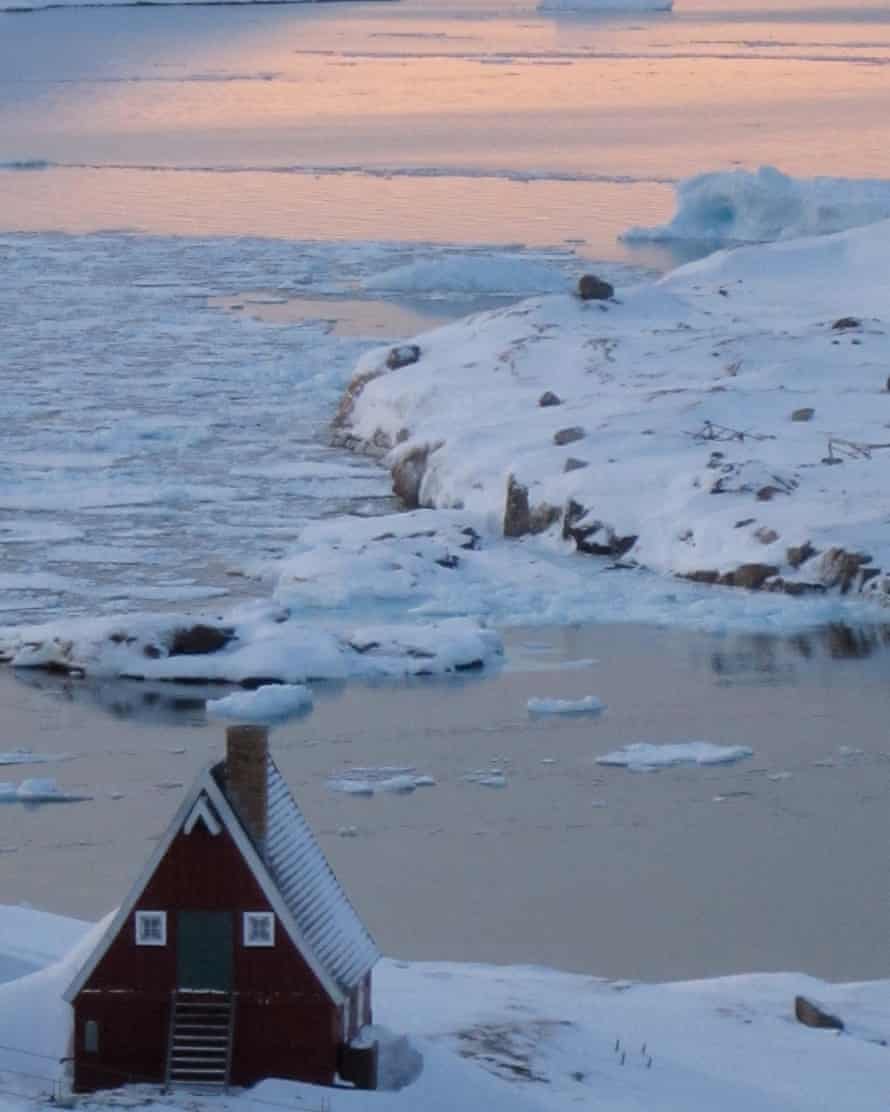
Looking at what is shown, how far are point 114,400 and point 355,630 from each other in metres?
12.7

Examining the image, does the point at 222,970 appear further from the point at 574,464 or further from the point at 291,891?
the point at 574,464

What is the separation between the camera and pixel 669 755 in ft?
67.4

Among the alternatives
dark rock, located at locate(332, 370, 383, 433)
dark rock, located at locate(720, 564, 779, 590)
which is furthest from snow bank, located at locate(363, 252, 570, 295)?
dark rock, located at locate(720, 564, 779, 590)

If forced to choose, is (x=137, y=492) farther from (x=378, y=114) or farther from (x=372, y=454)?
(x=378, y=114)

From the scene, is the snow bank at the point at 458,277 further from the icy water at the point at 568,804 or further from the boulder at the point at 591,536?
the icy water at the point at 568,804

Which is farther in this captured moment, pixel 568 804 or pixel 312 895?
pixel 568 804

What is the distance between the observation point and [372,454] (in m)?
33.4

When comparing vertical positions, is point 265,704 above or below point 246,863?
below

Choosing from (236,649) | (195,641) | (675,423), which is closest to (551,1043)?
(236,649)

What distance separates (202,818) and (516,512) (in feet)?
54.4

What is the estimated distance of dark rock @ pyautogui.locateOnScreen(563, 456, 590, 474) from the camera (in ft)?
96.8

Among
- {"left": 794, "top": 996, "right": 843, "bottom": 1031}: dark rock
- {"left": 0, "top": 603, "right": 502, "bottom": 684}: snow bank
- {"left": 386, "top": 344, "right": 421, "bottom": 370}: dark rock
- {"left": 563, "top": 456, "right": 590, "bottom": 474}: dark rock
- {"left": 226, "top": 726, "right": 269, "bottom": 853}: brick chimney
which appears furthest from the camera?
{"left": 386, "top": 344, "right": 421, "bottom": 370}: dark rock

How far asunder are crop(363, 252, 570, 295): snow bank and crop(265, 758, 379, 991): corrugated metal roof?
32.5 meters

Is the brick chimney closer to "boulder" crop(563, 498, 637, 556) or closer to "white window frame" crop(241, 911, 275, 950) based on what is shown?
"white window frame" crop(241, 911, 275, 950)
